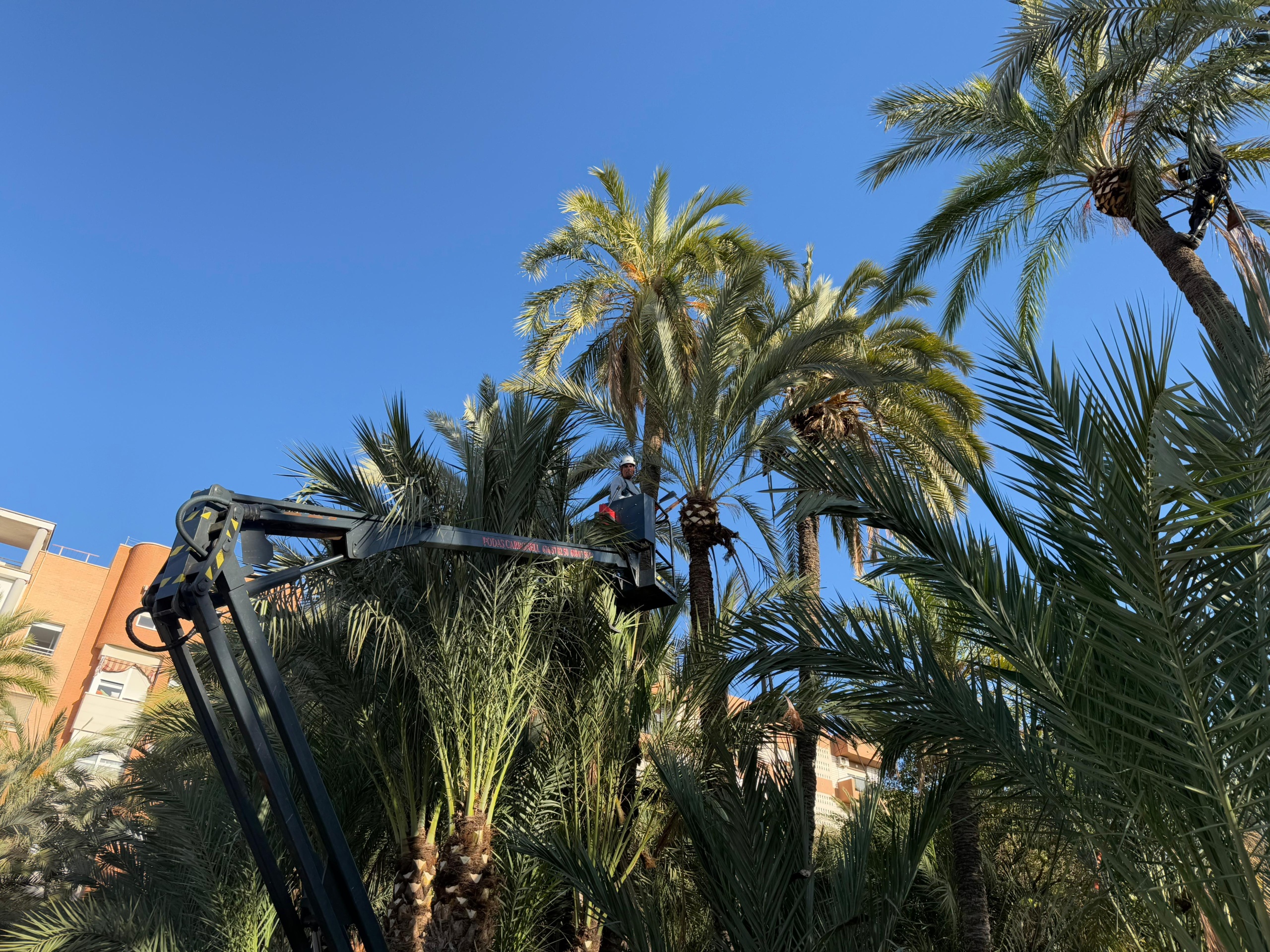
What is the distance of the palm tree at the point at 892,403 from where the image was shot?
1513 cm

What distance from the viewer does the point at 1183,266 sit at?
10367 millimetres

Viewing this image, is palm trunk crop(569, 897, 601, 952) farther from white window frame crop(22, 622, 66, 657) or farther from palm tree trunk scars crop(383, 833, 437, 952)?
white window frame crop(22, 622, 66, 657)

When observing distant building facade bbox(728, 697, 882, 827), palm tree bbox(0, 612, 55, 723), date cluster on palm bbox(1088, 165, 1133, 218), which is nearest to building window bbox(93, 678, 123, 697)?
palm tree bbox(0, 612, 55, 723)

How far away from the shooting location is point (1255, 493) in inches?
109

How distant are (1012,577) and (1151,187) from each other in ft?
26.5

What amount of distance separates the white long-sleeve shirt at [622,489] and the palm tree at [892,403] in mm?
4945

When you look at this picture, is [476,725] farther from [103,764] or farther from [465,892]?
[103,764]

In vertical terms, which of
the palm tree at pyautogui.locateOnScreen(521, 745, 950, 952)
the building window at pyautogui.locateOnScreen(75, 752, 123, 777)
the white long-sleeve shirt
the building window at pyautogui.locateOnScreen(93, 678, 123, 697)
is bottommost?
the palm tree at pyautogui.locateOnScreen(521, 745, 950, 952)

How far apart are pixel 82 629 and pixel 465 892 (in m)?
34.4

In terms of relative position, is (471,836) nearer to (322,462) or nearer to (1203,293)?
(322,462)

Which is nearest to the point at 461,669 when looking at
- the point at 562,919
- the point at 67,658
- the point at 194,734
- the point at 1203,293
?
the point at 562,919

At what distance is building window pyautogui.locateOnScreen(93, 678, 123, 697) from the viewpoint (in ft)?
116

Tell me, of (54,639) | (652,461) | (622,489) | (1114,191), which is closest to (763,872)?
(622,489)

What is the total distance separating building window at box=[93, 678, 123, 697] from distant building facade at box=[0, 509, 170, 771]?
0.03 m
